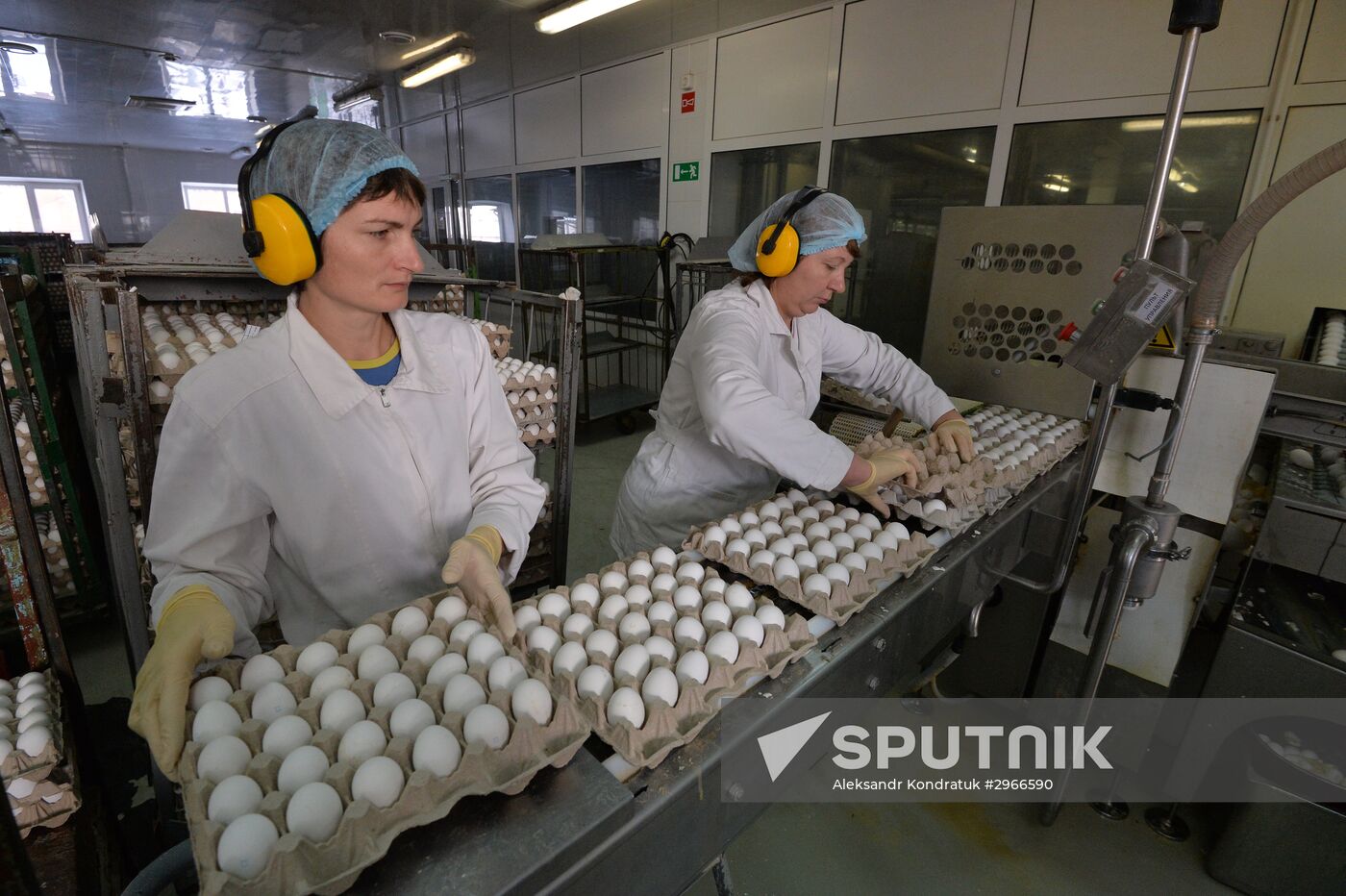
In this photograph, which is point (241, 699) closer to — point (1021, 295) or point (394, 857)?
point (394, 857)

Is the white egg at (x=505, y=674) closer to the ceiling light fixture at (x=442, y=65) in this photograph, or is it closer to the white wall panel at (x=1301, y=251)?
the white wall panel at (x=1301, y=251)

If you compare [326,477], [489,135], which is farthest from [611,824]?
[489,135]

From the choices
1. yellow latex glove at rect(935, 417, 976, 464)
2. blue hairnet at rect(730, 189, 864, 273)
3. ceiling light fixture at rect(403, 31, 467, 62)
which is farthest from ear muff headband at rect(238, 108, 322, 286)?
ceiling light fixture at rect(403, 31, 467, 62)

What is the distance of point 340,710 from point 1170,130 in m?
1.77

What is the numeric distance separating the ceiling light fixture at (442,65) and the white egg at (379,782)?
7.09m

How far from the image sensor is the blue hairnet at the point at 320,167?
992mm

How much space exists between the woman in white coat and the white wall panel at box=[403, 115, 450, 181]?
316 inches

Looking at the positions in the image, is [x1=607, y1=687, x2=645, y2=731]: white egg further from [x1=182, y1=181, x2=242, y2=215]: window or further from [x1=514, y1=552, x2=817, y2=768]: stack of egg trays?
[x1=182, y1=181, x2=242, y2=215]: window

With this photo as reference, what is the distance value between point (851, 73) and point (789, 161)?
2.24 ft

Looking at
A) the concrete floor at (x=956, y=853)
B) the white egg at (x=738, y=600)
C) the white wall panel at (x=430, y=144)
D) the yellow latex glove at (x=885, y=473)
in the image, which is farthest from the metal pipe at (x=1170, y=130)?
the white wall panel at (x=430, y=144)

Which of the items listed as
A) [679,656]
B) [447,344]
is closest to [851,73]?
[447,344]

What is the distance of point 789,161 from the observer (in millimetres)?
4441

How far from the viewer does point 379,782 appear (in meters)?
0.60

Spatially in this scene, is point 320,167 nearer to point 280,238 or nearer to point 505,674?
point 280,238
